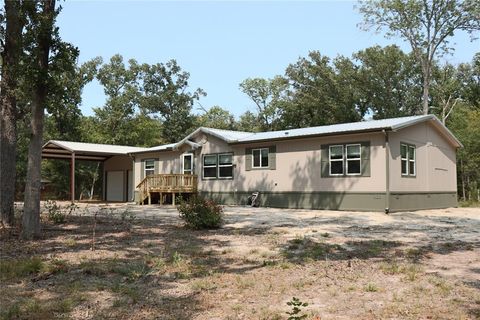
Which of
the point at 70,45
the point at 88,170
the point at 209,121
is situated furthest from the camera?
the point at 209,121

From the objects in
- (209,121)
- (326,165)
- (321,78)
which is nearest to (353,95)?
(321,78)

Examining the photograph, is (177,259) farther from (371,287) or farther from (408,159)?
(408,159)

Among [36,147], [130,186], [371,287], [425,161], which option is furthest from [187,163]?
[371,287]

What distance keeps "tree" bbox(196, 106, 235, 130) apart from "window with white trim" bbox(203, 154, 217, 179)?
2640 cm

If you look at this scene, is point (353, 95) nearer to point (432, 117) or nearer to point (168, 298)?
point (432, 117)

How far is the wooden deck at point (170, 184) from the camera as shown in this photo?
22875 millimetres

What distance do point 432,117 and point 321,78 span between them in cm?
2150

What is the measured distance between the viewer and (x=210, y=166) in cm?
2286

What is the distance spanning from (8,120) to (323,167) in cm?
1178

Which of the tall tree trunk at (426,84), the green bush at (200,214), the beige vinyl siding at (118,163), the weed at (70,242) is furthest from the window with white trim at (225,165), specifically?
the tall tree trunk at (426,84)

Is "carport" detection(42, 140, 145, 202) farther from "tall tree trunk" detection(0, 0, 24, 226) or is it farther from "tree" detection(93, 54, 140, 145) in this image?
"tall tree trunk" detection(0, 0, 24, 226)

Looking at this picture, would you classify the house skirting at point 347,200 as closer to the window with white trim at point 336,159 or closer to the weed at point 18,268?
the window with white trim at point 336,159

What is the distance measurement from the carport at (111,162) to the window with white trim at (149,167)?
1.24m

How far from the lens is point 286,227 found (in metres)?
11.5
